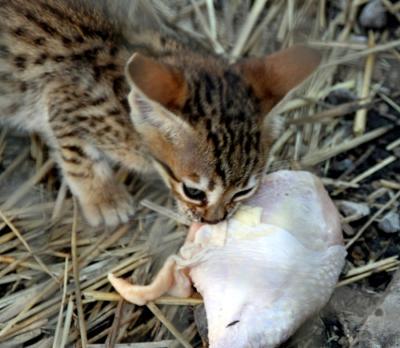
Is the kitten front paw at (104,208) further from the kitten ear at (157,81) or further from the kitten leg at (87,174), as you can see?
the kitten ear at (157,81)

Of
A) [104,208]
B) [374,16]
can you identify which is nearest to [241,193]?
[104,208]

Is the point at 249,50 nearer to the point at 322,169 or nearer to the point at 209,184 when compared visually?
the point at 322,169

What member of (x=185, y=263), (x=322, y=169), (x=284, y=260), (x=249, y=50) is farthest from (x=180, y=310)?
(x=249, y=50)

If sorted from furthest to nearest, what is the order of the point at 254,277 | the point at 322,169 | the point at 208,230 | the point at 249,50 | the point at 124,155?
the point at 249,50 < the point at 322,169 < the point at 124,155 < the point at 208,230 < the point at 254,277

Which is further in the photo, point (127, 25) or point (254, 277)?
point (127, 25)

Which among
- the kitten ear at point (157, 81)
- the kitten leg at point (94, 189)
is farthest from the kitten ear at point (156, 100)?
the kitten leg at point (94, 189)

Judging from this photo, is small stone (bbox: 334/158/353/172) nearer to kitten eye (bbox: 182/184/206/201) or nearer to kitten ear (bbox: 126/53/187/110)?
kitten eye (bbox: 182/184/206/201)

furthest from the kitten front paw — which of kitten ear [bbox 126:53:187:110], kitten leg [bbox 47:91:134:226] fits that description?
kitten ear [bbox 126:53:187:110]
